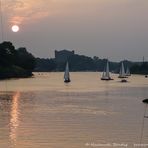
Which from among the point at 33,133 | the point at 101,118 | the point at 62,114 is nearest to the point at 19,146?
the point at 33,133

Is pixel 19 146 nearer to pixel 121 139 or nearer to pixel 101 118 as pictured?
pixel 121 139

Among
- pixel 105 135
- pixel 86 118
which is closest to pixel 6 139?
pixel 105 135

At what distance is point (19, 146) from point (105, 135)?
27.0 feet

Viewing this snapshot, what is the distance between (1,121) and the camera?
2071 inches

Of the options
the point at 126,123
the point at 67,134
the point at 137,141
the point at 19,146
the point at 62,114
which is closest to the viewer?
the point at 19,146

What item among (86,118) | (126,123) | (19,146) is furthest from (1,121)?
(19,146)

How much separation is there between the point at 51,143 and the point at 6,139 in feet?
12.8

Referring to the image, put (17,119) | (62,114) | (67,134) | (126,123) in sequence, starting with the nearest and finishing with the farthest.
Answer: (67,134) → (126,123) → (17,119) → (62,114)

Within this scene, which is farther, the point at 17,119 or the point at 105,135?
the point at 17,119

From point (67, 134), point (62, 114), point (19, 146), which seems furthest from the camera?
point (62, 114)

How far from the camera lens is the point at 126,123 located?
51312mm

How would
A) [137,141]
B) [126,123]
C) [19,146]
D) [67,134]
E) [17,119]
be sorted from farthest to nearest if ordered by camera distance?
[17,119], [126,123], [67,134], [137,141], [19,146]

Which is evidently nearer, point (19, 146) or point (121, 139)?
point (19, 146)

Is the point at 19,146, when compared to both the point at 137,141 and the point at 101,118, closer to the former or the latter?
the point at 137,141
